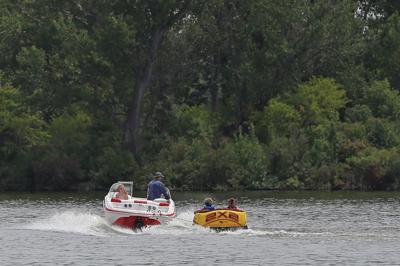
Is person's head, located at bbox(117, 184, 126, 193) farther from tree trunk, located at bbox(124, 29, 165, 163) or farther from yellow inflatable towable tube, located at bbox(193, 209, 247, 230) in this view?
tree trunk, located at bbox(124, 29, 165, 163)

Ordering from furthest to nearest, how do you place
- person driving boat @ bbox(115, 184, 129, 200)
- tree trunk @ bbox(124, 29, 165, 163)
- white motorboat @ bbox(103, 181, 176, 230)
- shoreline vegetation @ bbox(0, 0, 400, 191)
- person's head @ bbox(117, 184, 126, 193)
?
tree trunk @ bbox(124, 29, 165, 163) < shoreline vegetation @ bbox(0, 0, 400, 191) < person's head @ bbox(117, 184, 126, 193) < person driving boat @ bbox(115, 184, 129, 200) < white motorboat @ bbox(103, 181, 176, 230)

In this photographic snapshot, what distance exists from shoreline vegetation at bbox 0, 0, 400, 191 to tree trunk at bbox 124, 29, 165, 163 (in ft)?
0.30

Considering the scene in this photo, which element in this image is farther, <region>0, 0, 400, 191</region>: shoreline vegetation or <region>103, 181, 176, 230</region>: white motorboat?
<region>0, 0, 400, 191</region>: shoreline vegetation

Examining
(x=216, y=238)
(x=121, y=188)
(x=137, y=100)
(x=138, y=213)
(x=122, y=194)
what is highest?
(x=137, y=100)

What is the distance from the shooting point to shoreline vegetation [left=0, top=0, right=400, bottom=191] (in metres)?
84.8

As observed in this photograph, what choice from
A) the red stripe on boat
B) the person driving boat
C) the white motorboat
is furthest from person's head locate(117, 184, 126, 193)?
the red stripe on boat

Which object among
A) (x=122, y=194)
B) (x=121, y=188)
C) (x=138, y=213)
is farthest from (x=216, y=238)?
(x=121, y=188)

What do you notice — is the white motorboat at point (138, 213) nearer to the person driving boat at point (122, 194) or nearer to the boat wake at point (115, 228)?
the boat wake at point (115, 228)

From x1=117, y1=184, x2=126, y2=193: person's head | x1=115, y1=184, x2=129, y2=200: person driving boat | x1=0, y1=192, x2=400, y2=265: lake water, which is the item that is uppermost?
x1=117, y1=184, x2=126, y2=193: person's head

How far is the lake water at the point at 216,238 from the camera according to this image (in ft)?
141

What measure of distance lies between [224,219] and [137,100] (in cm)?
3910

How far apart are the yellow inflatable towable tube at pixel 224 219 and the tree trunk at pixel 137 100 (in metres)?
38.1

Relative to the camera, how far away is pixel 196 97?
3821 inches

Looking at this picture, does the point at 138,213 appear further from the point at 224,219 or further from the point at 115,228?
the point at 224,219
